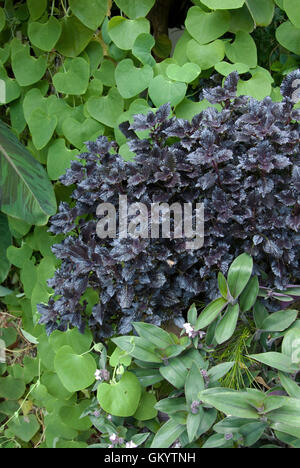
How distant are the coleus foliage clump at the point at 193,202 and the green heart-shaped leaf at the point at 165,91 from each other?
10cm

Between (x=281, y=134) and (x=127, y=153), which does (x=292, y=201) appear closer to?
(x=281, y=134)

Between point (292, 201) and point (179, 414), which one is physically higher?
point (292, 201)

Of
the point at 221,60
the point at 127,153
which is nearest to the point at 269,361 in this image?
the point at 127,153

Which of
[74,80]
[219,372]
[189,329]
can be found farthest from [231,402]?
[74,80]

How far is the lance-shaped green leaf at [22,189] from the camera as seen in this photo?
138 cm

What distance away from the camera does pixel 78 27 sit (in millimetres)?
1488

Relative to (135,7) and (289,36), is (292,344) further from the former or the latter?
(135,7)

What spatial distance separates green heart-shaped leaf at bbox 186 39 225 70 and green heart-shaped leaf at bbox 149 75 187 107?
0.10 metres

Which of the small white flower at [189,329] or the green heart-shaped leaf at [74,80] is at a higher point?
the green heart-shaped leaf at [74,80]

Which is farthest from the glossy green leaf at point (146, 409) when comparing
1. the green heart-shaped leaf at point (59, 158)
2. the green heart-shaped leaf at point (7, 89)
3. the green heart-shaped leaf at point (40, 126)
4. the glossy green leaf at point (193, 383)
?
the green heart-shaped leaf at point (7, 89)

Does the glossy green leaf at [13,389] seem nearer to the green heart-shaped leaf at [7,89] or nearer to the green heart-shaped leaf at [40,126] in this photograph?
the green heart-shaped leaf at [40,126]

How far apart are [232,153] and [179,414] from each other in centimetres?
61

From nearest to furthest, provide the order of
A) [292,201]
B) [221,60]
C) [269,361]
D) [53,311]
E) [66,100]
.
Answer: [269,361]
[292,201]
[53,311]
[221,60]
[66,100]

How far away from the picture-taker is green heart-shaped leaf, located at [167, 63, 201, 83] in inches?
52.6
